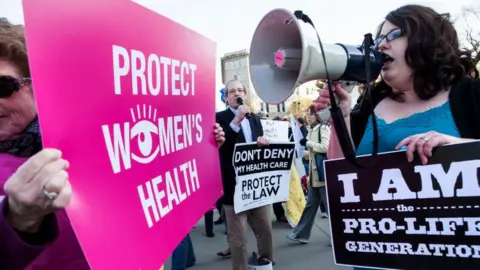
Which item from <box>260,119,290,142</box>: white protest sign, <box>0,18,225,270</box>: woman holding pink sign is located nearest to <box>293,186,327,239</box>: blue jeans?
<box>260,119,290,142</box>: white protest sign

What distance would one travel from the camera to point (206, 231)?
5.81m

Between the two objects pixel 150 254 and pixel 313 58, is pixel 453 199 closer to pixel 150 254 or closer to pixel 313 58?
pixel 313 58

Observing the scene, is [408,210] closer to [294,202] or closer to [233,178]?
[233,178]

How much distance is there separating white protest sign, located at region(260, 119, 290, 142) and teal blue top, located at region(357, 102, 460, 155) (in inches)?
136

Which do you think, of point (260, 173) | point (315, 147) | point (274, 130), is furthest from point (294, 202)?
point (260, 173)

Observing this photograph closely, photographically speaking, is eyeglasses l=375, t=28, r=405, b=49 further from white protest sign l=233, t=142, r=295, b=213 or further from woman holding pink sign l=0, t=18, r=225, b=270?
white protest sign l=233, t=142, r=295, b=213

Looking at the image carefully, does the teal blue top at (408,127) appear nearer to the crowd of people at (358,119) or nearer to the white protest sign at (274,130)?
the crowd of people at (358,119)

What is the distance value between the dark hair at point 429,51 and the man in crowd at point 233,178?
183cm

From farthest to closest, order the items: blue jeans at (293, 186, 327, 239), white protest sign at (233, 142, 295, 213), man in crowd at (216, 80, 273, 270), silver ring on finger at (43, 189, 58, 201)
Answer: blue jeans at (293, 186, 327, 239) < white protest sign at (233, 142, 295, 213) < man in crowd at (216, 80, 273, 270) < silver ring on finger at (43, 189, 58, 201)

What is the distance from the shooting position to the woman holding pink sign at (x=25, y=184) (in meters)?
0.71

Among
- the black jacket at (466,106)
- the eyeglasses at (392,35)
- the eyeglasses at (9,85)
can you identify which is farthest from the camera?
the eyeglasses at (392,35)

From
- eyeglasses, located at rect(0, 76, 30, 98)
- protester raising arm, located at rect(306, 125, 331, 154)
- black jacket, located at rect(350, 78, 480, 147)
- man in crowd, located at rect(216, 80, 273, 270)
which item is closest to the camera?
eyeglasses, located at rect(0, 76, 30, 98)

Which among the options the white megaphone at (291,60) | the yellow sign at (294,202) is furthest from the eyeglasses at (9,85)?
the yellow sign at (294,202)

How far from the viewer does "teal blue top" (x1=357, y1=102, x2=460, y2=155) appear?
1318mm
